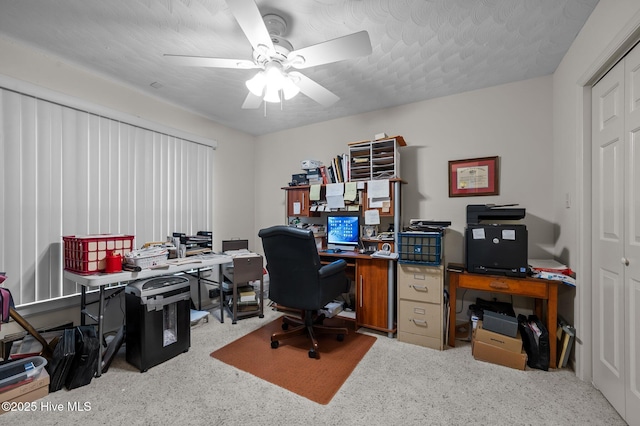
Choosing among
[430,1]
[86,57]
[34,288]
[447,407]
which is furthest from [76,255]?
[430,1]

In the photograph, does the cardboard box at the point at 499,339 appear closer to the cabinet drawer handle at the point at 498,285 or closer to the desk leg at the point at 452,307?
the desk leg at the point at 452,307

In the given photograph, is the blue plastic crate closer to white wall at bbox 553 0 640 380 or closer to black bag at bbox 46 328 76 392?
white wall at bbox 553 0 640 380

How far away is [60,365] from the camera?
65.4 inches

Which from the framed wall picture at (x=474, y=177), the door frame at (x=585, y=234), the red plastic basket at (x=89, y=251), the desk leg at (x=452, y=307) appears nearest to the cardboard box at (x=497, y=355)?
the desk leg at (x=452, y=307)

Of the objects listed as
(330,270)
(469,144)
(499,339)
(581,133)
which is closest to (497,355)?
(499,339)

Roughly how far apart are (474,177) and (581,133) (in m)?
0.88

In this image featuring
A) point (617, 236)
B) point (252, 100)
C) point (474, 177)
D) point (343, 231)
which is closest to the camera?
point (617, 236)

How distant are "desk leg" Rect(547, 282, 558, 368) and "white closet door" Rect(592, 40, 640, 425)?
0.22m

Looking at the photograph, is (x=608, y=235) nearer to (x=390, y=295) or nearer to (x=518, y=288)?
(x=518, y=288)

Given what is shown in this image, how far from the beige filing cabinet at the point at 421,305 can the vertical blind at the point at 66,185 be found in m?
2.62

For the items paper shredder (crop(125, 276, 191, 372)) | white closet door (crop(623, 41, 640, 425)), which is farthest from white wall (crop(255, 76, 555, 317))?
paper shredder (crop(125, 276, 191, 372))

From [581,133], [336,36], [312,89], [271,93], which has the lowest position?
[581,133]

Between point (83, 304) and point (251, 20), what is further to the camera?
point (83, 304)

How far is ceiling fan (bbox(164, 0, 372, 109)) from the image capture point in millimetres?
1331
